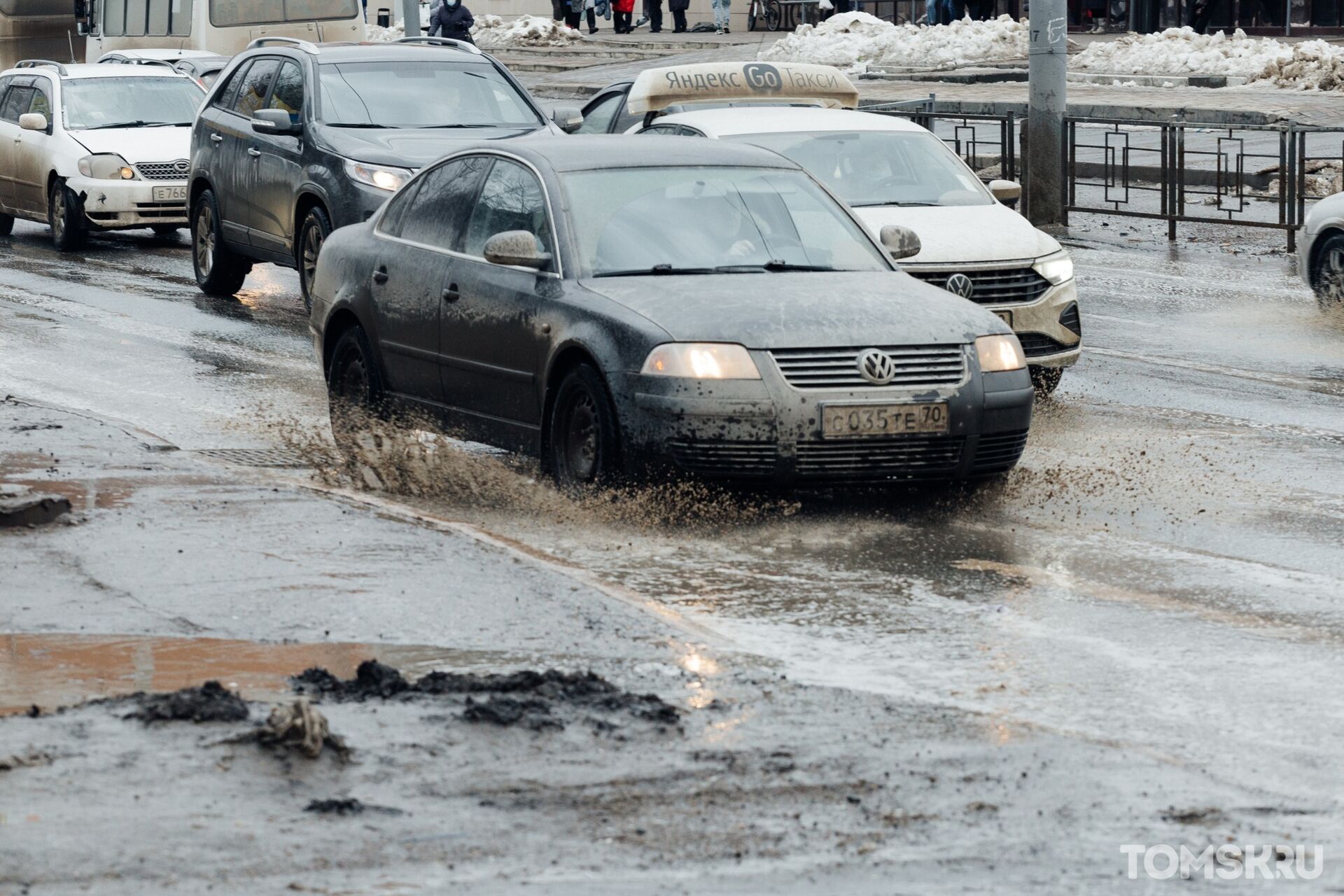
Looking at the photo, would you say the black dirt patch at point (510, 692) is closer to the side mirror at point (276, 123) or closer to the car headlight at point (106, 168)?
the side mirror at point (276, 123)

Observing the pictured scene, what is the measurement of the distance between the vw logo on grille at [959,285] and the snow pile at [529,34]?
38055 mm

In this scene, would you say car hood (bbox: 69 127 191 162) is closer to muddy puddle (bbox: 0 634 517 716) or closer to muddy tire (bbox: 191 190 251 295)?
muddy tire (bbox: 191 190 251 295)

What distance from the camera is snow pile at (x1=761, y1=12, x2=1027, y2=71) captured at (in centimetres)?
3822

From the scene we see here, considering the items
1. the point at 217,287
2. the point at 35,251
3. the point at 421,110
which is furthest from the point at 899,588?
the point at 35,251

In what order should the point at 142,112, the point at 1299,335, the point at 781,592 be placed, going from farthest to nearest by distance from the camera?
1. the point at 142,112
2. the point at 1299,335
3. the point at 781,592

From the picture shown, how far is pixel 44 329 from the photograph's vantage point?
47.0ft

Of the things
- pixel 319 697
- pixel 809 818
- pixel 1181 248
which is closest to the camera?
pixel 809 818

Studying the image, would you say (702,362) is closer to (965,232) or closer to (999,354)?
(999,354)

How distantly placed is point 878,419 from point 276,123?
7.82 metres

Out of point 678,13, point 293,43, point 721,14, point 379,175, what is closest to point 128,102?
point 293,43

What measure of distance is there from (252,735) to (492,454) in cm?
482

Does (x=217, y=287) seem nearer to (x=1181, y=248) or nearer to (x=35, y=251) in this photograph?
(x=35, y=251)

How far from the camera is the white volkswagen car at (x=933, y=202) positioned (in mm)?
11328

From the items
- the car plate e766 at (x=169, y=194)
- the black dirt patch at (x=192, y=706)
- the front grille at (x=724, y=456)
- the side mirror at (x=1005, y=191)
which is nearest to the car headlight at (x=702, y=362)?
the front grille at (x=724, y=456)
